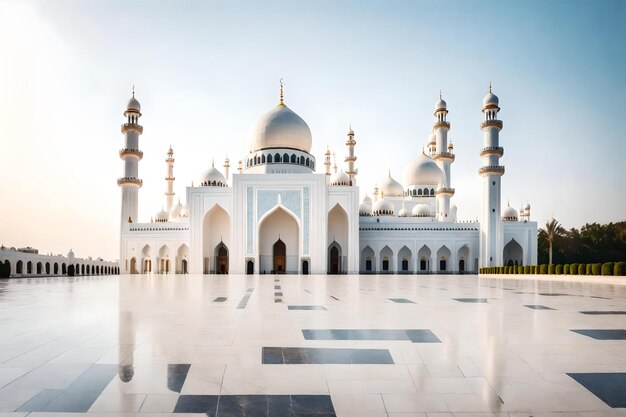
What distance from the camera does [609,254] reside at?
39.3 metres

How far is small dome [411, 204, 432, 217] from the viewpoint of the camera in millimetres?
35094

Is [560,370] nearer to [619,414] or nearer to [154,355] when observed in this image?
[619,414]

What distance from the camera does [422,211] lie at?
35094 millimetres

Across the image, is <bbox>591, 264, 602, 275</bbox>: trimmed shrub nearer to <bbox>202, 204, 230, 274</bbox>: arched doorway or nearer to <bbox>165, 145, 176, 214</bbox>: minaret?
<bbox>202, 204, 230, 274</bbox>: arched doorway

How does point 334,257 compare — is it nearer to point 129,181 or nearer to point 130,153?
point 129,181

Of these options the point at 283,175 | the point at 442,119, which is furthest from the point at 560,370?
the point at 442,119

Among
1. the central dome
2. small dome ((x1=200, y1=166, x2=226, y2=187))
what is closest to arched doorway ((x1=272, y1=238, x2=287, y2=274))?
the central dome

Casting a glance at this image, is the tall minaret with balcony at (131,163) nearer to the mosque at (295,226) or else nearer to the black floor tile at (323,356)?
the mosque at (295,226)

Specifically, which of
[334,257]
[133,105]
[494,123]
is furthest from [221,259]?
[494,123]

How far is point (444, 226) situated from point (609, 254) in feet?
52.8

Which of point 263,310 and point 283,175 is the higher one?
point 283,175

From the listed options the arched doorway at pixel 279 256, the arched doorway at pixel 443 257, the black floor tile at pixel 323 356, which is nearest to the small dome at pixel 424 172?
the arched doorway at pixel 443 257

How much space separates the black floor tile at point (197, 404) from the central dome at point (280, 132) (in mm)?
28812

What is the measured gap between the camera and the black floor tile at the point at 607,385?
2690 millimetres
